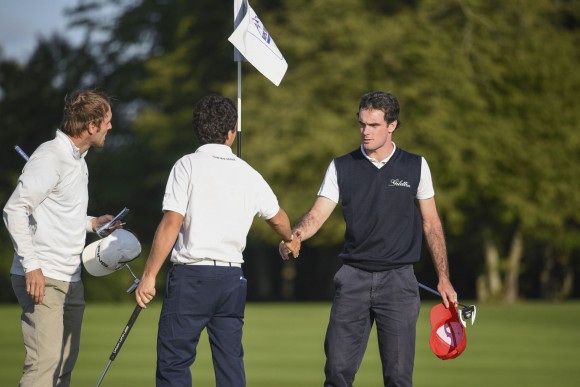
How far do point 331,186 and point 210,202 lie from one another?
1201mm

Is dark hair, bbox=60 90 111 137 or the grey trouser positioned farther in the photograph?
dark hair, bbox=60 90 111 137

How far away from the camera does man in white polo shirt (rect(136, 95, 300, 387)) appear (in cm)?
647

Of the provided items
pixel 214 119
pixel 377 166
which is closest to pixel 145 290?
pixel 214 119

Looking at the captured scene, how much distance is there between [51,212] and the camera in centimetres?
658

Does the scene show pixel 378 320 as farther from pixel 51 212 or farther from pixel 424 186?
pixel 51 212

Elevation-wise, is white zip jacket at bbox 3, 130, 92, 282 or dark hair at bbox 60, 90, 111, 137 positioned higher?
dark hair at bbox 60, 90, 111, 137

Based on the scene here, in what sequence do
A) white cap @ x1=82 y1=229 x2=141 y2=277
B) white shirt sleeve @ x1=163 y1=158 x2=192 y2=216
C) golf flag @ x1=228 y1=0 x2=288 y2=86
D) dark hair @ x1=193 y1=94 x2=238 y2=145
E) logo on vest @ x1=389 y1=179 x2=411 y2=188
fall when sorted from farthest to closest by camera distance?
golf flag @ x1=228 y1=0 x2=288 y2=86 < logo on vest @ x1=389 y1=179 x2=411 y2=188 < white cap @ x1=82 y1=229 x2=141 y2=277 < dark hair @ x1=193 y1=94 x2=238 y2=145 < white shirt sleeve @ x1=163 y1=158 x2=192 y2=216

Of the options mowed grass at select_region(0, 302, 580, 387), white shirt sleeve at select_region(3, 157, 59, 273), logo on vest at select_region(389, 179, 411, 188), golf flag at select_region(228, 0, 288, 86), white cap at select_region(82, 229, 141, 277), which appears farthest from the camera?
mowed grass at select_region(0, 302, 580, 387)

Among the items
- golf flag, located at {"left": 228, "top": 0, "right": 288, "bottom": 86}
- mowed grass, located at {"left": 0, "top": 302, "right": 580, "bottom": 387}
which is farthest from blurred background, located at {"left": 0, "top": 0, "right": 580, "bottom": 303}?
golf flag, located at {"left": 228, "top": 0, "right": 288, "bottom": 86}

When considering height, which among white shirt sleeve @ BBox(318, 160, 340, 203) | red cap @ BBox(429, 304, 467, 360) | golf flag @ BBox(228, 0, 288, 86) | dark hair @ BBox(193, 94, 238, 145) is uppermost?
golf flag @ BBox(228, 0, 288, 86)

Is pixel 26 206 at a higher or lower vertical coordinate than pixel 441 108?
lower

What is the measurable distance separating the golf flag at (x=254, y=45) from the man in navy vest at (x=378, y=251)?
0.94 metres

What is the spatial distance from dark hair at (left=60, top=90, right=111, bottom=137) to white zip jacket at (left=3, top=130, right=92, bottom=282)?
0.23 ft

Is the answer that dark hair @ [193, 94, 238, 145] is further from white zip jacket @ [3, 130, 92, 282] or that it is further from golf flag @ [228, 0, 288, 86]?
golf flag @ [228, 0, 288, 86]
